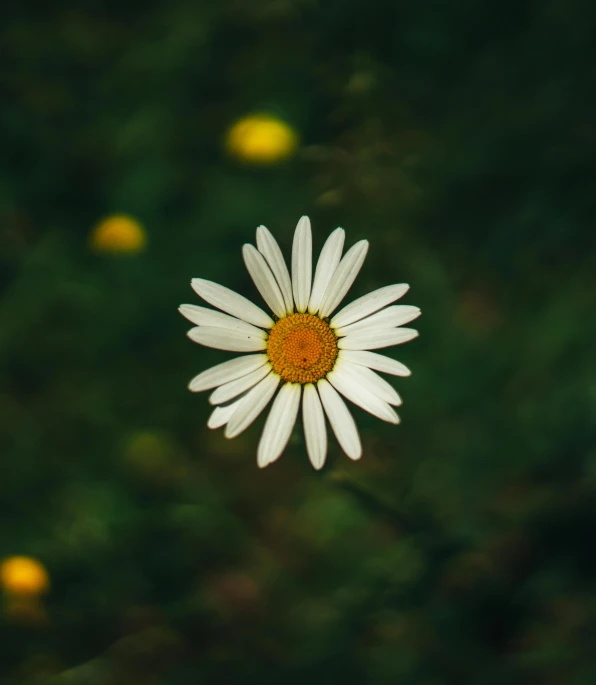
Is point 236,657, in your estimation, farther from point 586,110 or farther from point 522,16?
point 522,16

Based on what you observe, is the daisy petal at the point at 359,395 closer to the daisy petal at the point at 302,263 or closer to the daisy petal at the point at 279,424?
the daisy petal at the point at 279,424

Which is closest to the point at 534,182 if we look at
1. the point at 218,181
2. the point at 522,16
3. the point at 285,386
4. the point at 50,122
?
the point at 522,16

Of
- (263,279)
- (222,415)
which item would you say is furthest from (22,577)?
(263,279)

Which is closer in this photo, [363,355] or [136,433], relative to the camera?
[363,355]

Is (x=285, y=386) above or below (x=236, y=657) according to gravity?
above

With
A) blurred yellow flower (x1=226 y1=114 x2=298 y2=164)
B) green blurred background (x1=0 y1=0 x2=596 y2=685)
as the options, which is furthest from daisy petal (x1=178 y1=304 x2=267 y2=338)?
blurred yellow flower (x1=226 y1=114 x2=298 y2=164)

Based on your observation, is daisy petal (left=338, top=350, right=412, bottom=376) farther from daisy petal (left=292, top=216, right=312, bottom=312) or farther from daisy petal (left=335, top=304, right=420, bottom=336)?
daisy petal (left=292, top=216, right=312, bottom=312)
